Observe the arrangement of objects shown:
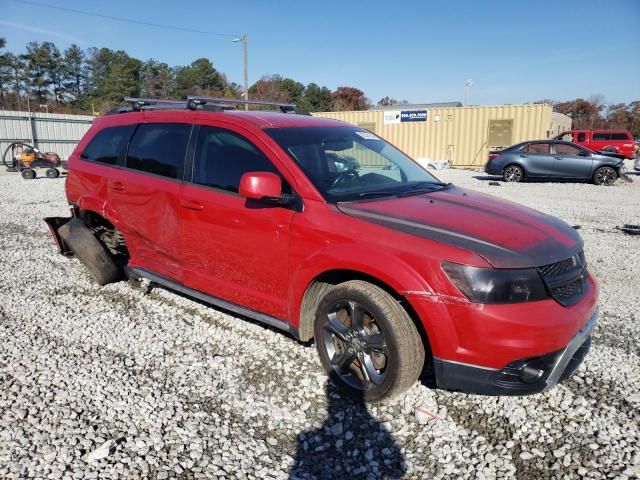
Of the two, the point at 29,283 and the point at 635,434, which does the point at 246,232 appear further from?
the point at 29,283

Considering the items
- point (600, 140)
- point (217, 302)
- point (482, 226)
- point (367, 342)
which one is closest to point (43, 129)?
point (217, 302)

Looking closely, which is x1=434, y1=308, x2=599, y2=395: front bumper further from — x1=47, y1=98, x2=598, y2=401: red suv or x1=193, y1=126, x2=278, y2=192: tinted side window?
x1=193, y1=126, x2=278, y2=192: tinted side window

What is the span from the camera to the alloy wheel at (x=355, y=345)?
2975 millimetres

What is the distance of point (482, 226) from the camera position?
2.95 metres

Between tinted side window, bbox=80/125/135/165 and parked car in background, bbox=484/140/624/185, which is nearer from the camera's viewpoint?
tinted side window, bbox=80/125/135/165

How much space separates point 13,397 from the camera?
3.04 m

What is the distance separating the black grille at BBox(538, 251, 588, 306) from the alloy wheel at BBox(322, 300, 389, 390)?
1000 mm

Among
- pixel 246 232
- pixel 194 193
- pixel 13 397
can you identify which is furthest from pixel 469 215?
pixel 13 397

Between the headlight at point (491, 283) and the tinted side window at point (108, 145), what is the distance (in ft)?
11.5

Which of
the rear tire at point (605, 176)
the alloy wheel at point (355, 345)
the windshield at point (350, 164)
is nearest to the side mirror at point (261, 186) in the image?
the windshield at point (350, 164)

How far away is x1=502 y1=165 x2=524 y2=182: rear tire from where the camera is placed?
17062 millimetres

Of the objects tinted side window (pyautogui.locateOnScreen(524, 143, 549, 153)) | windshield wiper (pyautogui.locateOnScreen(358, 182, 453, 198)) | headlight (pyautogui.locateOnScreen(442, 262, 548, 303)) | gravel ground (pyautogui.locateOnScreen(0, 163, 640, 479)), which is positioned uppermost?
tinted side window (pyautogui.locateOnScreen(524, 143, 549, 153))

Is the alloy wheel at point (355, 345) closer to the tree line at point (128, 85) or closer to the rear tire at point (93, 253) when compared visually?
the rear tire at point (93, 253)

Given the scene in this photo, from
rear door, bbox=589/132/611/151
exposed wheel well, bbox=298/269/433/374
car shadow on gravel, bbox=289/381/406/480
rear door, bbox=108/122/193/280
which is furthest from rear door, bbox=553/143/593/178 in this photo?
car shadow on gravel, bbox=289/381/406/480
